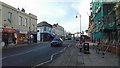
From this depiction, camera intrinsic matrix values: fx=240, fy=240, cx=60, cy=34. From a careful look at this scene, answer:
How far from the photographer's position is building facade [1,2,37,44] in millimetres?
45044

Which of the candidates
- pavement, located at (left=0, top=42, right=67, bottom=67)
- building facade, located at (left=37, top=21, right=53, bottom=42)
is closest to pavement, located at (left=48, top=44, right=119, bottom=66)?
pavement, located at (left=0, top=42, right=67, bottom=67)

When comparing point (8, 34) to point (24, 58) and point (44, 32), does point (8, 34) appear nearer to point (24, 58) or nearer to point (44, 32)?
point (24, 58)

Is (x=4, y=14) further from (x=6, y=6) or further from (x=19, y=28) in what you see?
(x=19, y=28)

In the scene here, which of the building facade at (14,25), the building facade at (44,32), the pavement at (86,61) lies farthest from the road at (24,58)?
the building facade at (44,32)

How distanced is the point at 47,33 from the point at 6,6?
5649 cm

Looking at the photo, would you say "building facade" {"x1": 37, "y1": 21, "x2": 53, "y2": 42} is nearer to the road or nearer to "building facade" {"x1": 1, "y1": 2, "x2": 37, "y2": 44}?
"building facade" {"x1": 1, "y1": 2, "x2": 37, "y2": 44}

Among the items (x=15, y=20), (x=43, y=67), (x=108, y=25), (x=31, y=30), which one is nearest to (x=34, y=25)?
(x=31, y=30)

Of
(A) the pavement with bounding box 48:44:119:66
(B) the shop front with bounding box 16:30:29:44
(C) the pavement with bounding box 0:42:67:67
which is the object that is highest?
(B) the shop front with bounding box 16:30:29:44

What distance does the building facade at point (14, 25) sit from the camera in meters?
45.0

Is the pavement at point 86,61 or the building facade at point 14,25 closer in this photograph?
the pavement at point 86,61

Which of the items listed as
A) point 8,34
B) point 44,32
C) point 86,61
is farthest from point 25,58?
point 44,32

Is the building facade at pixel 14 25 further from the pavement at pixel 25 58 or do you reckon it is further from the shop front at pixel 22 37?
the pavement at pixel 25 58

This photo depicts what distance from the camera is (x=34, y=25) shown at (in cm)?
6919

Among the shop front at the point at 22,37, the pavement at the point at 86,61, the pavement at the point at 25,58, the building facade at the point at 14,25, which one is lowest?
the pavement at the point at 86,61
